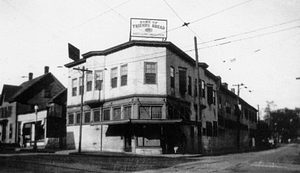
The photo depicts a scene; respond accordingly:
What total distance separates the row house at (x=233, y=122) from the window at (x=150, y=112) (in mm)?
18223

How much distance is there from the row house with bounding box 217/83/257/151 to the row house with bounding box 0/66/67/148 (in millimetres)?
22741

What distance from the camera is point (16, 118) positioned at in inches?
1816

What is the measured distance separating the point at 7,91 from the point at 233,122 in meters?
40.2

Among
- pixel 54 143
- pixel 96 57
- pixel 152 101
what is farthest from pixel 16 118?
pixel 152 101

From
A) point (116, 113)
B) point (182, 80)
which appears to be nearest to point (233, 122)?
point (182, 80)

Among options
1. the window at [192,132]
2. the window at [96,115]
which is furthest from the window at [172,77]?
the window at [96,115]

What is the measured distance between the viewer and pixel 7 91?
51250 millimetres

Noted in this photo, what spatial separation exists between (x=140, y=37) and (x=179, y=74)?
5.57m

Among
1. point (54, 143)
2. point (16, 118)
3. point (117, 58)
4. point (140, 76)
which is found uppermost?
point (117, 58)

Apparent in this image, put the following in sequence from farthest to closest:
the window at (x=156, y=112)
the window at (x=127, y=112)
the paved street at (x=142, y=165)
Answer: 1. the window at (x=127, y=112)
2. the window at (x=156, y=112)
3. the paved street at (x=142, y=165)

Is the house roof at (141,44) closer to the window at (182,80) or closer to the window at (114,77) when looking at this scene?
the window at (182,80)

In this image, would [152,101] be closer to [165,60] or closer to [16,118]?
[165,60]

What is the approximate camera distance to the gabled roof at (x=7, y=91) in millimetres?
50781

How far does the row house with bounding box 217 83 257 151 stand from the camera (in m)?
44.7
